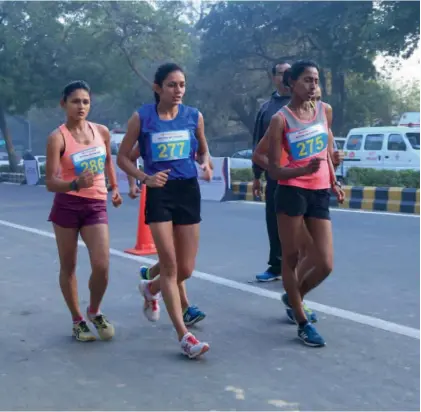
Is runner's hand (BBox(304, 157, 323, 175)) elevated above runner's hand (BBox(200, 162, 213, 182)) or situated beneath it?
elevated above

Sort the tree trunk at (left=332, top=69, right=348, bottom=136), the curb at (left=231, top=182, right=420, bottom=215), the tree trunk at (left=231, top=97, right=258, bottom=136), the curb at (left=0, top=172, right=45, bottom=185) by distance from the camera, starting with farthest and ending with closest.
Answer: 1. the tree trunk at (left=231, top=97, right=258, bottom=136)
2. the tree trunk at (left=332, top=69, right=348, bottom=136)
3. the curb at (left=0, top=172, right=45, bottom=185)
4. the curb at (left=231, top=182, right=420, bottom=215)

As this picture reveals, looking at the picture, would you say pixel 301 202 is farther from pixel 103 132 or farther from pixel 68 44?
pixel 68 44

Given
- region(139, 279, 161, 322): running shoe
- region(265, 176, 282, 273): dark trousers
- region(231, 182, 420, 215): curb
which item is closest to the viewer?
region(139, 279, 161, 322): running shoe

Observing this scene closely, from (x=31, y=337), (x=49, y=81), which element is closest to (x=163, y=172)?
(x=31, y=337)

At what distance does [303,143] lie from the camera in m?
4.95

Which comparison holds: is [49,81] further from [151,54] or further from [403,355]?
[403,355]

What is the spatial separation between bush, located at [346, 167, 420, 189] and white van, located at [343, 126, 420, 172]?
8.80 ft

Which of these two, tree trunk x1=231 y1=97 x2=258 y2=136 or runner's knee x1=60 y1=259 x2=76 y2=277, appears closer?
runner's knee x1=60 y1=259 x2=76 y2=277

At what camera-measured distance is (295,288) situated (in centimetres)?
503

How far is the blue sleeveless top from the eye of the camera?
191 inches

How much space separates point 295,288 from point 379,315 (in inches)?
43.5

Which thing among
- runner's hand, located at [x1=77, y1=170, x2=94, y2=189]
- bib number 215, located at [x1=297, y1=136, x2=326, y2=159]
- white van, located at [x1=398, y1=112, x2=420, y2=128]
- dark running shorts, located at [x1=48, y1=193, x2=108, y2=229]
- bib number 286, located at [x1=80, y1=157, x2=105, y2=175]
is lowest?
dark running shorts, located at [x1=48, y1=193, x2=108, y2=229]

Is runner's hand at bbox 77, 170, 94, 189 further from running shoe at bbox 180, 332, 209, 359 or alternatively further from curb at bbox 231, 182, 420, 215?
curb at bbox 231, 182, 420, 215

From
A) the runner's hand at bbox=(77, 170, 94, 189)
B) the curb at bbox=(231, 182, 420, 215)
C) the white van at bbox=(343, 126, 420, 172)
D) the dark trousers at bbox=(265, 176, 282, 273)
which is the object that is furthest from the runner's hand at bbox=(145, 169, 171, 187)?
the white van at bbox=(343, 126, 420, 172)
